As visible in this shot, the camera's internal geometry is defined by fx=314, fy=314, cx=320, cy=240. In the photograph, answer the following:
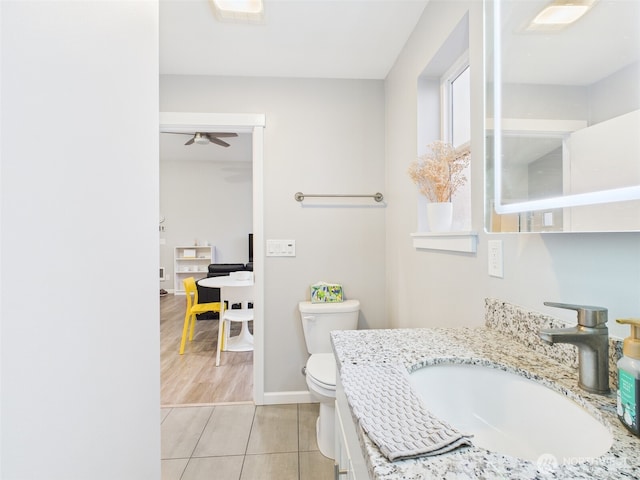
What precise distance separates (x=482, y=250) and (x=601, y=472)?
2.71 ft

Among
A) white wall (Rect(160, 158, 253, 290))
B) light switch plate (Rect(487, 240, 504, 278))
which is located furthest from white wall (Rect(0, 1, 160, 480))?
white wall (Rect(160, 158, 253, 290))

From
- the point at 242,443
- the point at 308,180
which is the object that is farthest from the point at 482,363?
the point at 308,180

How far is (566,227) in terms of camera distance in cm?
72

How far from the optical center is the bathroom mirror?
0.59 m

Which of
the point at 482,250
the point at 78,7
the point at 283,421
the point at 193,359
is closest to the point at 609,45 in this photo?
the point at 482,250

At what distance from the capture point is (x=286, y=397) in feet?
7.57

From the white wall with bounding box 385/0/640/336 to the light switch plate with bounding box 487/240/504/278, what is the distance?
0.06 ft

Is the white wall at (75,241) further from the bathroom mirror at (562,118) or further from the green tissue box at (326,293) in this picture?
the green tissue box at (326,293)

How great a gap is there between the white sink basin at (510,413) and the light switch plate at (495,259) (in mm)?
402

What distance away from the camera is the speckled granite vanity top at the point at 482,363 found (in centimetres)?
43

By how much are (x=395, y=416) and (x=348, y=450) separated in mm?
318

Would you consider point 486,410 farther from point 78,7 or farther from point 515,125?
point 78,7

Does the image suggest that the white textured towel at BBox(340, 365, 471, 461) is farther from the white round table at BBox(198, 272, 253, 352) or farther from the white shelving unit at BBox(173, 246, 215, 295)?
the white shelving unit at BBox(173, 246, 215, 295)

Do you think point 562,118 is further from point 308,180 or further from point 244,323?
point 244,323
